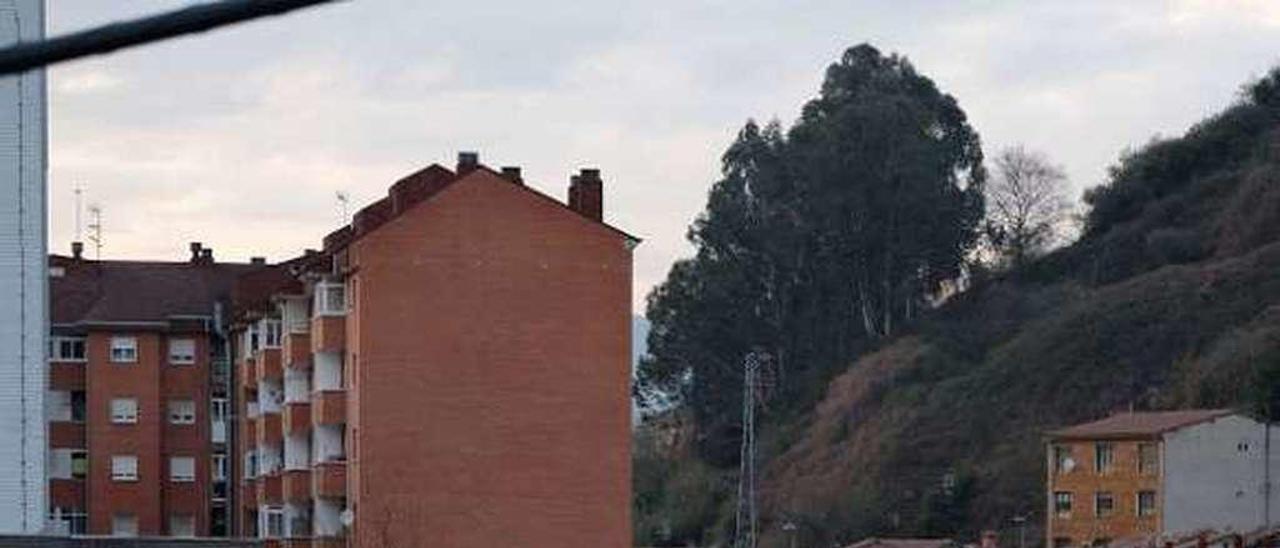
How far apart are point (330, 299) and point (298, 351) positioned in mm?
3755

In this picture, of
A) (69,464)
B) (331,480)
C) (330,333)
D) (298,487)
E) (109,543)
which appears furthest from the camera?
(69,464)

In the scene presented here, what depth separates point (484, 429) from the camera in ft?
214

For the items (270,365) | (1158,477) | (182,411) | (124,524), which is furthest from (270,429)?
(1158,477)

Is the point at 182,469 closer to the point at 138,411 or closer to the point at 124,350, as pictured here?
the point at 138,411

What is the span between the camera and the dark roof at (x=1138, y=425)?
86125 mm

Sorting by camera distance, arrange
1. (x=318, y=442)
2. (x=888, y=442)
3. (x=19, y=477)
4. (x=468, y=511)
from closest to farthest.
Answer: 1. (x=19, y=477)
2. (x=468, y=511)
3. (x=318, y=442)
4. (x=888, y=442)

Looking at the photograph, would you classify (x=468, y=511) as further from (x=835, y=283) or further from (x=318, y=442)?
(x=835, y=283)

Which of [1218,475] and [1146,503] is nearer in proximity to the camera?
[1146,503]

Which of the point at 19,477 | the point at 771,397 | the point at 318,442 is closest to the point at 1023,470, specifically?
the point at 771,397

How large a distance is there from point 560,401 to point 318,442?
20.7ft

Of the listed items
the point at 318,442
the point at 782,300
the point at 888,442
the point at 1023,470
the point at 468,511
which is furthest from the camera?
the point at 782,300

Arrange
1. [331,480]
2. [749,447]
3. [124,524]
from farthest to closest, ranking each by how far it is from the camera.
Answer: [749,447] < [124,524] < [331,480]

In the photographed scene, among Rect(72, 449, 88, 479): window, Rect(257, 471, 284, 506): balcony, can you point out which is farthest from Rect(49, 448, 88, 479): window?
Rect(257, 471, 284, 506): balcony

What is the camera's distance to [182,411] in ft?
270
